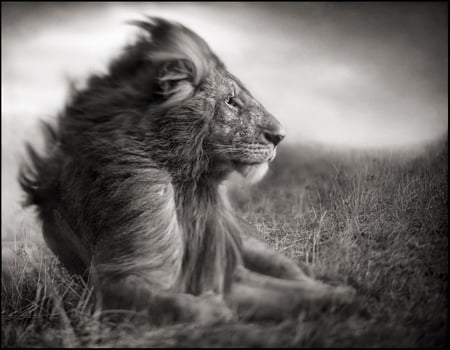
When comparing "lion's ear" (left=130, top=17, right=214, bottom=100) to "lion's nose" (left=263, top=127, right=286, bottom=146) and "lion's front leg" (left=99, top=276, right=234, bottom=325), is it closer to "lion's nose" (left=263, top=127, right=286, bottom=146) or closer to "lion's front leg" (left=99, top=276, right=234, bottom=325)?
"lion's nose" (left=263, top=127, right=286, bottom=146)

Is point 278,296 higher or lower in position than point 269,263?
lower

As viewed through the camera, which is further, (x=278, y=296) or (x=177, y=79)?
(x=177, y=79)

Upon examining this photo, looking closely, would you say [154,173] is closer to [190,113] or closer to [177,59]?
[190,113]

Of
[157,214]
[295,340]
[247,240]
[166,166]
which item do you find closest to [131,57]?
[166,166]

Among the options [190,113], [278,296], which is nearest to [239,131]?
[190,113]

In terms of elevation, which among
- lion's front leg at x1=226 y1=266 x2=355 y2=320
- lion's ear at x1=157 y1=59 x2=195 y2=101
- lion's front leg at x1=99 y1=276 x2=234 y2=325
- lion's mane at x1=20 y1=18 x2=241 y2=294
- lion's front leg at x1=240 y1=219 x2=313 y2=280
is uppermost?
lion's ear at x1=157 y1=59 x2=195 y2=101

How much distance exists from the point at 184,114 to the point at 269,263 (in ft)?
3.59

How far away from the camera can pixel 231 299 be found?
265 cm

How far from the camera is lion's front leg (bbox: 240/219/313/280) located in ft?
9.29

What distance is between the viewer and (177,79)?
311cm

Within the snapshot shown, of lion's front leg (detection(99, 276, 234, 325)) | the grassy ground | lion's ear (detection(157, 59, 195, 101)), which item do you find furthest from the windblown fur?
the grassy ground

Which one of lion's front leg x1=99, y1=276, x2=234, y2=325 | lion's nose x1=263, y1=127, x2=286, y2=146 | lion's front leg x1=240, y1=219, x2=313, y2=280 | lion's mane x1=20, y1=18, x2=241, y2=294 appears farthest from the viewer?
lion's nose x1=263, y1=127, x2=286, y2=146

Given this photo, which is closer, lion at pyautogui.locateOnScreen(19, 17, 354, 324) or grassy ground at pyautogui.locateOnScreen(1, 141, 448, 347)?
grassy ground at pyautogui.locateOnScreen(1, 141, 448, 347)

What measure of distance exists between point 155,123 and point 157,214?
1.99 feet
